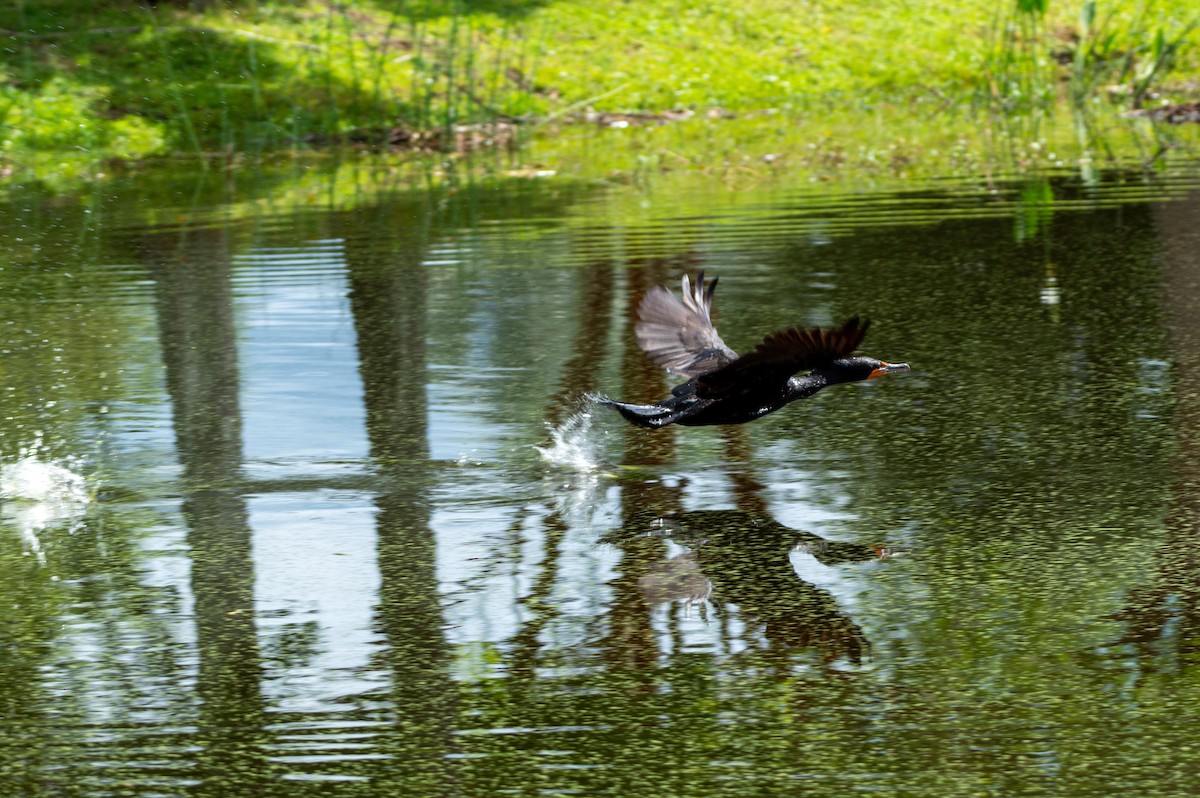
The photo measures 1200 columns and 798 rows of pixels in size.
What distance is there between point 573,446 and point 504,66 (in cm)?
1757

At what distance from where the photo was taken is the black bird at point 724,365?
229 inches

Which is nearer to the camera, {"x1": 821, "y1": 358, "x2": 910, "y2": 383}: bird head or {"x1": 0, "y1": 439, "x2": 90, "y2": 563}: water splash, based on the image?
{"x1": 0, "y1": 439, "x2": 90, "y2": 563}: water splash

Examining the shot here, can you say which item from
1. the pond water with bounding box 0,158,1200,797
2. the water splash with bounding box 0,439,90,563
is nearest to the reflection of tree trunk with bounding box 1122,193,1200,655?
the pond water with bounding box 0,158,1200,797

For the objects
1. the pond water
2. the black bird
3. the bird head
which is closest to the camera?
the pond water

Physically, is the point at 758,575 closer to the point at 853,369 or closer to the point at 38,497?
the point at 853,369

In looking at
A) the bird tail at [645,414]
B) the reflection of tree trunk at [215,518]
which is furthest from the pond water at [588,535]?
the bird tail at [645,414]

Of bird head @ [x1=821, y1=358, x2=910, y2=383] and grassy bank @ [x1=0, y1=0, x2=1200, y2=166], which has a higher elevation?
grassy bank @ [x1=0, y1=0, x2=1200, y2=166]

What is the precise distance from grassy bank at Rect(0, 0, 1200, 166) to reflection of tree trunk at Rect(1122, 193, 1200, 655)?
11.3 metres

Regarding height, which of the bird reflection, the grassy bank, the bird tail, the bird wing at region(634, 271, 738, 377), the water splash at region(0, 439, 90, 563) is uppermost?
the grassy bank

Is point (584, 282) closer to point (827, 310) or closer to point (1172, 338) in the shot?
point (827, 310)

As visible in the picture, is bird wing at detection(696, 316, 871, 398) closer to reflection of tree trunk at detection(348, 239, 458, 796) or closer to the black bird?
the black bird

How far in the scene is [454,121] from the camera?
20578 mm

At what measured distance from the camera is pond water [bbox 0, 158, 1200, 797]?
13.2ft

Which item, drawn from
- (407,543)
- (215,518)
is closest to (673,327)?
(407,543)
